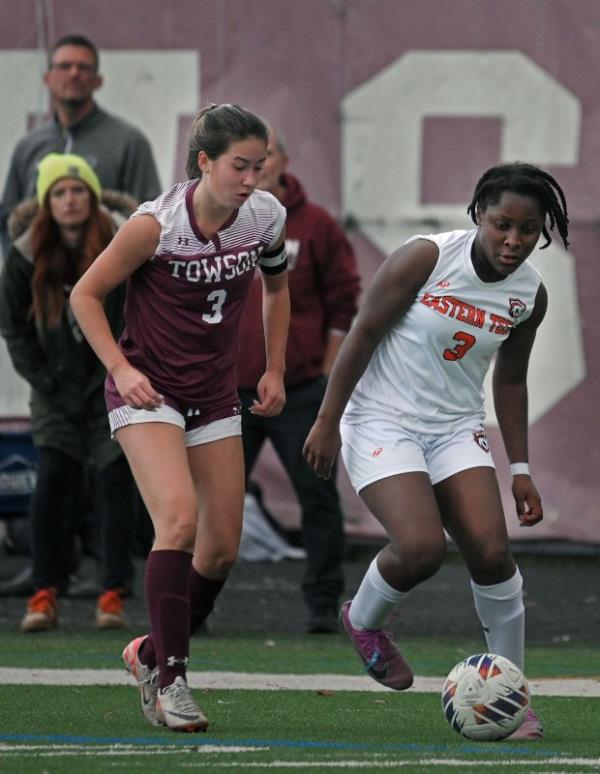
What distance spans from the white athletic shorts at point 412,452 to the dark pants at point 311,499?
282 centimetres

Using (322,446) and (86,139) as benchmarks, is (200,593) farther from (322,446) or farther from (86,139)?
(86,139)

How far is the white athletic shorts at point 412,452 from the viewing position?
593 cm

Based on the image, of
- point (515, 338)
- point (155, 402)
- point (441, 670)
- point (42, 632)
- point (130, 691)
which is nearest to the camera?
point (155, 402)

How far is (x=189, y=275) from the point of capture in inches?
226

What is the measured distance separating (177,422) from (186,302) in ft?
1.20

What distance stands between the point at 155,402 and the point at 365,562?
7152mm

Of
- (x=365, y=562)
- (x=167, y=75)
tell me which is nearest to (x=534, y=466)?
(x=365, y=562)

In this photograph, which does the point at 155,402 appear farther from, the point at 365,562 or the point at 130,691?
the point at 365,562

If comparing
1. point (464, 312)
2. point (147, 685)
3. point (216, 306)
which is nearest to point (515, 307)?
point (464, 312)

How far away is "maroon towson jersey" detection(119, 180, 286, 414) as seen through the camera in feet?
18.8

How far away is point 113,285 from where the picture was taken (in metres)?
5.66

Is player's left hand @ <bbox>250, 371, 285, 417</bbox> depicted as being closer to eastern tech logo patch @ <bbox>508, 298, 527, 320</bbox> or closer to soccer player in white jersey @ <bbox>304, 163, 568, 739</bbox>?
soccer player in white jersey @ <bbox>304, 163, 568, 739</bbox>

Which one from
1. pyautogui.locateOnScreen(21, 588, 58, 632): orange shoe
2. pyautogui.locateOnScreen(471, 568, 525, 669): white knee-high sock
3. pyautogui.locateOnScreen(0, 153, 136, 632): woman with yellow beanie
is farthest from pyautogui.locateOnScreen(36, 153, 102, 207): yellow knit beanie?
pyautogui.locateOnScreen(471, 568, 525, 669): white knee-high sock

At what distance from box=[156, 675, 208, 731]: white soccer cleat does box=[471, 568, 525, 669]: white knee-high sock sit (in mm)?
973
